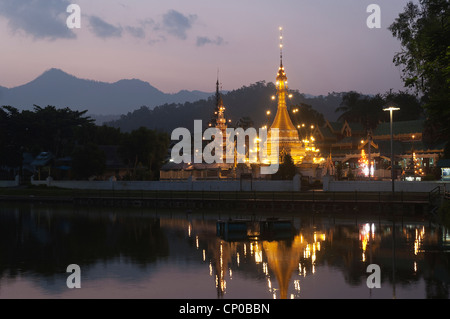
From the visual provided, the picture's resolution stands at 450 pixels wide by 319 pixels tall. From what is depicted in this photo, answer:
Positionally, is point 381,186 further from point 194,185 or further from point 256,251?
point 256,251

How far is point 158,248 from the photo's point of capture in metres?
40.7

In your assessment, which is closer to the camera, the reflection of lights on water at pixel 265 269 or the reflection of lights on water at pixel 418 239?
the reflection of lights on water at pixel 265 269

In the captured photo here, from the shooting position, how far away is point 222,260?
34531 mm

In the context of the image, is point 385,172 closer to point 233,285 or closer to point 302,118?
point 233,285

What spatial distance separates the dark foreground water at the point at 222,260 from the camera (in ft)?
87.2

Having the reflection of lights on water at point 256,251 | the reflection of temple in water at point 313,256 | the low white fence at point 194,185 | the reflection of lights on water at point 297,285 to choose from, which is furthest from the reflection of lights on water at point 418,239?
the low white fence at point 194,185

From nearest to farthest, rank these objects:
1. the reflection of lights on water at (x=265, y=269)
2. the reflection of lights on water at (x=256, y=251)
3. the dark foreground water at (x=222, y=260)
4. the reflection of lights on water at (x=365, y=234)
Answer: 1. the dark foreground water at (x=222, y=260)
2. the reflection of lights on water at (x=265, y=269)
3. the reflection of lights on water at (x=256, y=251)
4. the reflection of lights on water at (x=365, y=234)

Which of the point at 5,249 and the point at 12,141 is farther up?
the point at 12,141

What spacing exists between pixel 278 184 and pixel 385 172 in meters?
16.7

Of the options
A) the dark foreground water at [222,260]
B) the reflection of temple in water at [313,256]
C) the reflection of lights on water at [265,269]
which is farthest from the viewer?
the reflection of lights on water at [265,269]

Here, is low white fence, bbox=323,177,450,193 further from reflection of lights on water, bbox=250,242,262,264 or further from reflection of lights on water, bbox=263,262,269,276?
reflection of lights on water, bbox=263,262,269,276

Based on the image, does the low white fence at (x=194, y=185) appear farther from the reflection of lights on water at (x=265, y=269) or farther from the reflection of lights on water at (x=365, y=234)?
the reflection of lights on water at (x=265, y=269)

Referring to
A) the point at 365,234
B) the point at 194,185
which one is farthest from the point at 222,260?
the point at 194,185

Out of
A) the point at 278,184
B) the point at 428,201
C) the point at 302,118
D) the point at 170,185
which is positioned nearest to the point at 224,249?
the point at 428,201
